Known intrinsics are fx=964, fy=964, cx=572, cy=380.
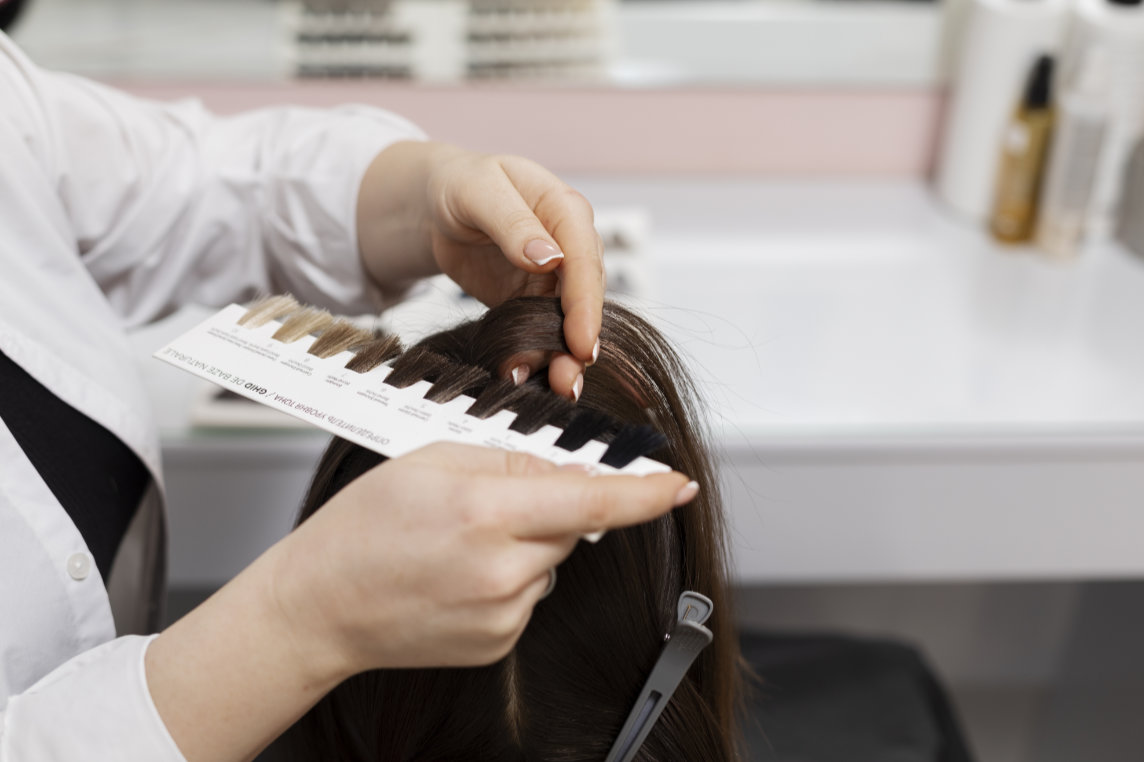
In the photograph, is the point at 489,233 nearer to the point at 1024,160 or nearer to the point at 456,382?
the point at 456,382

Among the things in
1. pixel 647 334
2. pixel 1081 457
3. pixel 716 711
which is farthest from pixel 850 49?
pixel 716 711

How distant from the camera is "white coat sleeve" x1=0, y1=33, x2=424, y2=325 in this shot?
0.86 m

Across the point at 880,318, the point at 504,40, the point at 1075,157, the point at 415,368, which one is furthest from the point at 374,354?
the point at 1075,157

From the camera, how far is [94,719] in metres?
0.54

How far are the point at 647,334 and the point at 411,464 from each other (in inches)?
11.2

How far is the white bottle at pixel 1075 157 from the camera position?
1334 millimetres

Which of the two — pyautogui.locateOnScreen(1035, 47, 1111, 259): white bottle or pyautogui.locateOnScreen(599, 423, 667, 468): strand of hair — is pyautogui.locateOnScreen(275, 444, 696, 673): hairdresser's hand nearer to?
pyautogui.locateOnScreen(599, 423, 667, 468): strand of hair

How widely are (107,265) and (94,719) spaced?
0.52 meters

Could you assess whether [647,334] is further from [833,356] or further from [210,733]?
[833,356]

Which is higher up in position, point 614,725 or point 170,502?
point 614,725

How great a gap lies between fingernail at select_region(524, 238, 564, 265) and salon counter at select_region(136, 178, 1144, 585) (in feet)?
1.63

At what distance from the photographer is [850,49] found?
1552 mm

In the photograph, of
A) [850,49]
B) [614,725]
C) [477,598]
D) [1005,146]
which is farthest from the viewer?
[850,49]

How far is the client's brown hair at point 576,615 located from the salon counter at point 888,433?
42cm
